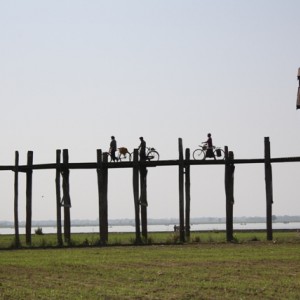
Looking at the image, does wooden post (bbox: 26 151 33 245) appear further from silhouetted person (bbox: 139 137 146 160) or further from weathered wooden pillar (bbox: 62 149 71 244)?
silhouetted person (bbox: 139 137 146 160)

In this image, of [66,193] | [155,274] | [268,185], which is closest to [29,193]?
[66,193]

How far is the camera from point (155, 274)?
21422 millimetres

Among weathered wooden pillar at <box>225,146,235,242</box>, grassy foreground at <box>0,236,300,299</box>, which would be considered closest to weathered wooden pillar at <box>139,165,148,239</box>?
weathered wooden pillar at <box>225,146,235,242</box>

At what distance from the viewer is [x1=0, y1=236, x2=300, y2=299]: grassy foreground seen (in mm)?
18438

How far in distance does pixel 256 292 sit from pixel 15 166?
21.8 metres

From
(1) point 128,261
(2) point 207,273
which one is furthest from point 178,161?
(2) point 207,273

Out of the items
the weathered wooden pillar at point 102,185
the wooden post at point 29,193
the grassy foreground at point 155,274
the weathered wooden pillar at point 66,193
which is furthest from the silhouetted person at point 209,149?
the grassy foreground at point 155,274

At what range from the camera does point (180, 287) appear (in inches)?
755

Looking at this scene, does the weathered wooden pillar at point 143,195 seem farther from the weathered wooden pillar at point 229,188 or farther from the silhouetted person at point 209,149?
the weathered wooden pillar at point 229,188

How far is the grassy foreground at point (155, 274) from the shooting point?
1844cm

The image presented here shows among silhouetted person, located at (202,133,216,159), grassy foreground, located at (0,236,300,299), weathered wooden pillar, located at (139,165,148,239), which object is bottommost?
grassy foreground, located at (0,236,300,299)

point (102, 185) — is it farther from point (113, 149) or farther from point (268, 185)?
point (268, 185)

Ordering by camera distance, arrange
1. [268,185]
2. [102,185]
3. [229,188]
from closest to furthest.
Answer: [268,185] < [229,188] < [102,185]

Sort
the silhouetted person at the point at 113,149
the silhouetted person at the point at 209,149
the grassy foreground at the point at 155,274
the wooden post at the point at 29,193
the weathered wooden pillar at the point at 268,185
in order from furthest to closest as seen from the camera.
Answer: the wooden post at the point at 29,193 < the silhouetted person at the point at 113,149 < the silhouetted person at the point at 209,149 < the weathered wooden pillar at the point at 268,185 < the grassy foreground at the point at 155,274
